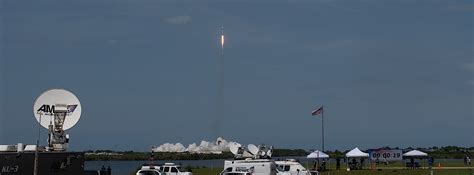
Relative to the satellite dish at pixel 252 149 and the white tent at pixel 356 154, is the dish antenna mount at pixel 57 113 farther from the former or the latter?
the white tent at pixel 356 154

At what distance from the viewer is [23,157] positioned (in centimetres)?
3166

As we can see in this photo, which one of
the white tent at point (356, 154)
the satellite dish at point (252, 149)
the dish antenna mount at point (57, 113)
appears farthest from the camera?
the white tent at point (356, 154)

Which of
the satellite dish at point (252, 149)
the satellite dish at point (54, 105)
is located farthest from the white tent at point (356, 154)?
the satellite dish at point (54, 105)

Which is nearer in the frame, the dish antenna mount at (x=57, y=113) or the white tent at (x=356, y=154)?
the dish antenna mount at (x=57, y=113)

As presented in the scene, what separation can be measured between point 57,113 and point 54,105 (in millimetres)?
441

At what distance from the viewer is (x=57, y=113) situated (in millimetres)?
35781

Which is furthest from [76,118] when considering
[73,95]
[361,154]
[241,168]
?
[361,154]

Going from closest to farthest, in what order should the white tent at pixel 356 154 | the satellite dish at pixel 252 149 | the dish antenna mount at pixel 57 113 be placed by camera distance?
the dish antenna mount at pixel 57 113, the satellite dish at pixel 252 149, the white tent at pixel 356 154

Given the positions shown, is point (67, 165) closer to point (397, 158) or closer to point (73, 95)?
point (73, 95)

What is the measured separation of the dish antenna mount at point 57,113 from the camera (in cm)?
3528

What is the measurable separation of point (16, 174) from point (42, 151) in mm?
2107

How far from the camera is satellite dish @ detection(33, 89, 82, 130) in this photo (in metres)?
35.3

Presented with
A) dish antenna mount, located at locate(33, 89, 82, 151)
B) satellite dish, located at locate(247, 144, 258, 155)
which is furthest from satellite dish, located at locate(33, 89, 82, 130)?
satellite dish, located at locate(247, 144, 258, 155)

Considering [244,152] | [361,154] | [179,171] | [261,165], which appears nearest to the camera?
[261,165]
